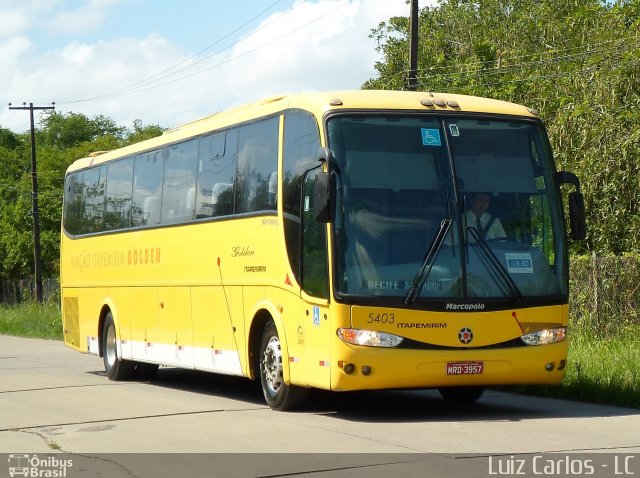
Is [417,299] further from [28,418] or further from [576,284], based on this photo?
[576,284]

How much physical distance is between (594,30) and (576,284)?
55.2 ft

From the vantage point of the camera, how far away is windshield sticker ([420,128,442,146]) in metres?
13.6

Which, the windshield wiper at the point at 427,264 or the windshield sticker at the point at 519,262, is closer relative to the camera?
the windshield wiper at the point at 427,264

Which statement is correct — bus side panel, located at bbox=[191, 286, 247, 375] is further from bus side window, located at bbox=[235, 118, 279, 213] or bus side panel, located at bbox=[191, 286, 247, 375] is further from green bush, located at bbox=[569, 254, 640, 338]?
green bush, located at bbox=[569, 254, 640, 338]

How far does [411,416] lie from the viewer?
13.8m

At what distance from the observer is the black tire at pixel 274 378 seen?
14164 millimetres

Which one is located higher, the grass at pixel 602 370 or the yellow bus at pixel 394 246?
the yellow bus at pixel 394 246

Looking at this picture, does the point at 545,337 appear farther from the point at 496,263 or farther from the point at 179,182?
the point at 179,182

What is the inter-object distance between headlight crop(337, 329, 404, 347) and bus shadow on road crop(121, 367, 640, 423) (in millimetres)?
902

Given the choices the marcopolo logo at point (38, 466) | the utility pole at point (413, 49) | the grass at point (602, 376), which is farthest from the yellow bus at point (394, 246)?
the utility pole at point (413, 49)

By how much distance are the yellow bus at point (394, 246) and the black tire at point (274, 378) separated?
0.02 metres

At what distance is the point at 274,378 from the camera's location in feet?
47.7

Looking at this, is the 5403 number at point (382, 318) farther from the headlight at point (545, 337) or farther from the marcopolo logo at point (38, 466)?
the marcopolo logo at point (38, 466)

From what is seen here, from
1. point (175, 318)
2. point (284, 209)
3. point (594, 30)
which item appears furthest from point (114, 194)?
point (594, 30)
